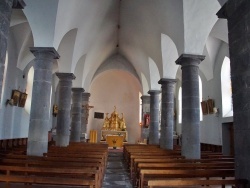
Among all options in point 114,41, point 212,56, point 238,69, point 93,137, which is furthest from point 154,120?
point 238,69

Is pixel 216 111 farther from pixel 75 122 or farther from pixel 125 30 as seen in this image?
pixel 75 122

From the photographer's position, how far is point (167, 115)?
13.1m

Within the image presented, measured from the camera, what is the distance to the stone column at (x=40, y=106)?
8.11m

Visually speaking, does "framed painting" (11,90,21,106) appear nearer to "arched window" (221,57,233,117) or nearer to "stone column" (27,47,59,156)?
"stone column" (27,47,59,156)

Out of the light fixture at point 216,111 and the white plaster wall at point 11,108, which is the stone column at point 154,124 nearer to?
the light fixture at point 216,111

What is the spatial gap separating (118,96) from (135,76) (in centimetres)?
389

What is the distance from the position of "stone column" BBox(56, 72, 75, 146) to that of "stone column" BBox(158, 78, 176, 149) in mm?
4883

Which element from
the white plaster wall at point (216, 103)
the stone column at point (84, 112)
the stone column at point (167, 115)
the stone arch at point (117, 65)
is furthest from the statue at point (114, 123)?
the stone column at point (167, 115)

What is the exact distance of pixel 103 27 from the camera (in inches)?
576

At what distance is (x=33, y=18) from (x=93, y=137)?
15594mm

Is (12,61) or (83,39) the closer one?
(83,39)

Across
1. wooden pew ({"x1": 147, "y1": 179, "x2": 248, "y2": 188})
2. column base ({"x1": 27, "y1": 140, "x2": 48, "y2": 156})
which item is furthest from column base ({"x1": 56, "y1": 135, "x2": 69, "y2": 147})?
wooden pew ({"x1": 147, "y1": 179, "x2": 248, "y2": 188})

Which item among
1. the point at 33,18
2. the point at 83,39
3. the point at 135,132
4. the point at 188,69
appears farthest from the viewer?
the point at 135,132

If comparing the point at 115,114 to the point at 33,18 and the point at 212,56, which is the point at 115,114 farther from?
the point at 33,18
